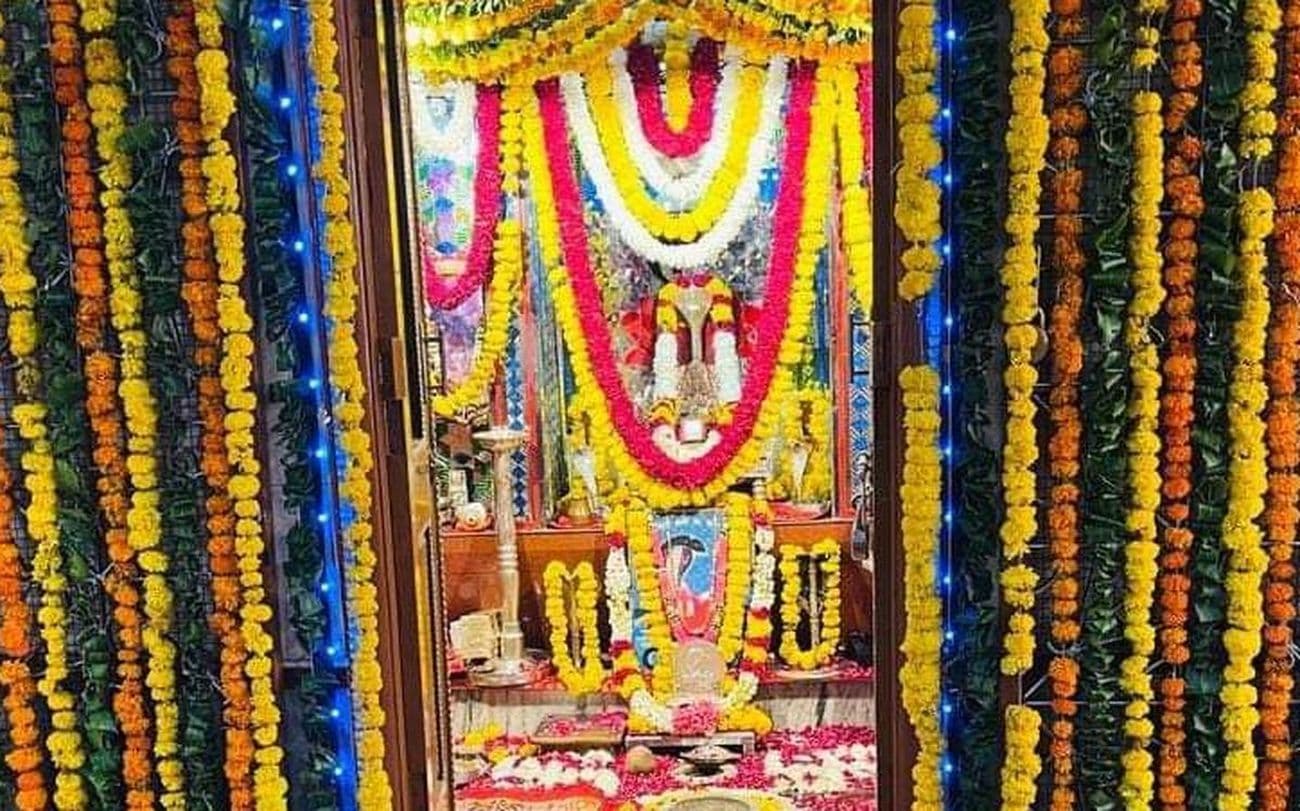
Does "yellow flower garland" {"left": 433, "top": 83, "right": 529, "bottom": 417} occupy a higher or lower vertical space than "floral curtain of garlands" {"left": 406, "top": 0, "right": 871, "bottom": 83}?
lower

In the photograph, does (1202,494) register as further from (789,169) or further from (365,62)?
(789,169)

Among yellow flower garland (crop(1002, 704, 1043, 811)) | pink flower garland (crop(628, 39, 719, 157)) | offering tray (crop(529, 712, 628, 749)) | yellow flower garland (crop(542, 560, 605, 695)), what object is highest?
pink flower garland (crop(628, 39, 719, 157))

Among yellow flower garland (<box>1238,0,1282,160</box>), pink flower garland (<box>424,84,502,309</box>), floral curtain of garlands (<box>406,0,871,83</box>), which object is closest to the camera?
yellow flower garland (<box>1238,0,1282,160</box>)

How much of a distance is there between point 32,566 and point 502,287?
242 centimetres

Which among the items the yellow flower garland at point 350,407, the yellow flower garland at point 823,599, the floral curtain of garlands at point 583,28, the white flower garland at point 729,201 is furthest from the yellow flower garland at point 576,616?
the yellow flower garland at point 350,407

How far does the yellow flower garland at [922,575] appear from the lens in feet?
7.68

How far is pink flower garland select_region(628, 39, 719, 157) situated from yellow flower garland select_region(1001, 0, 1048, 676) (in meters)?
2.41

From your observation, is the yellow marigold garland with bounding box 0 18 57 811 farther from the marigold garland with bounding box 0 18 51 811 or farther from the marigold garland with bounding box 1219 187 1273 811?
the marigold garland with bounding box 1219 187 1273 811

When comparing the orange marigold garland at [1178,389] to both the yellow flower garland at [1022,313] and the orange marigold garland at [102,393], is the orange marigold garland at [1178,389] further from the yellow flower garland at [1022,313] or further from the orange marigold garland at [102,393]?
the orange marigold garland at [102,393]

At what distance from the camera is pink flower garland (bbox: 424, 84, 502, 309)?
15.0 feet

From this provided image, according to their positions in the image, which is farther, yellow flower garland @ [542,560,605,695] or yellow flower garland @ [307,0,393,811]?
yellow flower garland @ [542,560,605,695]

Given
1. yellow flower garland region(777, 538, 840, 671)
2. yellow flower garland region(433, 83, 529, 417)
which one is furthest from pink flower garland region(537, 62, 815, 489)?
yellow flower garland region(777, 538, 840, 671)

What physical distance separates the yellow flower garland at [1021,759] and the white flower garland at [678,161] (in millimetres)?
2652

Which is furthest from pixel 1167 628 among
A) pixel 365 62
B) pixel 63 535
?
pixel 63 535
